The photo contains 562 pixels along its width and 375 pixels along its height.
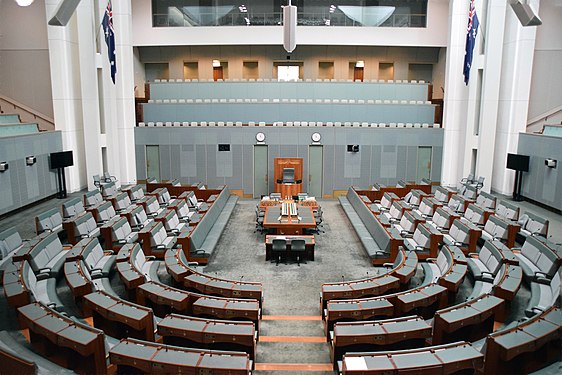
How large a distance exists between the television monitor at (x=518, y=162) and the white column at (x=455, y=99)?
8.47 ft

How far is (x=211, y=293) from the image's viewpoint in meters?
8.36

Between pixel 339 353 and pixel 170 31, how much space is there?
66.5 feet

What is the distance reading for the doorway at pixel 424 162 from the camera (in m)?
19.6

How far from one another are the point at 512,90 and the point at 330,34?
9.47 m

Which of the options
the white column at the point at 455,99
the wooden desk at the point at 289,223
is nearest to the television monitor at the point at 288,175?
the wooden desk at the point at 289,223

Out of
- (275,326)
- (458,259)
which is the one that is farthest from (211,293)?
(458,259)

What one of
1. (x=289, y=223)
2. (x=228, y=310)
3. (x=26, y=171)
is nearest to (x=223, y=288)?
(x=228, y=310)

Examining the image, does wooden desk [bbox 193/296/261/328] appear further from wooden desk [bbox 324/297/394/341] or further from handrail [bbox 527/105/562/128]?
handrail [bbox 527/105/562/128]

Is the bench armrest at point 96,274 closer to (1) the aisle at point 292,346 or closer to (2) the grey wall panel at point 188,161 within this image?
(1) the aisle at point 292,346

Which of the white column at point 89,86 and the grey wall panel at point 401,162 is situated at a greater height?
the white column at point 89,86

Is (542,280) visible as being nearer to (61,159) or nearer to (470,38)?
(470,38)

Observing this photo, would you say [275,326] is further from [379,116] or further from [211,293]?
[379,116]

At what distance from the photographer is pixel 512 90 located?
1612 centimetres

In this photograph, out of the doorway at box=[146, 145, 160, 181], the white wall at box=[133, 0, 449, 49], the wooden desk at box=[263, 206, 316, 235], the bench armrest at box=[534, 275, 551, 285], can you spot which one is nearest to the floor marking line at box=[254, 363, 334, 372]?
the bench armrest at box=[534, 275, 551, 285]
